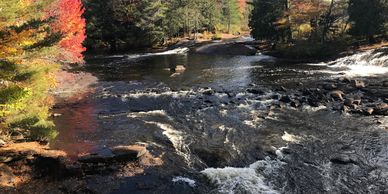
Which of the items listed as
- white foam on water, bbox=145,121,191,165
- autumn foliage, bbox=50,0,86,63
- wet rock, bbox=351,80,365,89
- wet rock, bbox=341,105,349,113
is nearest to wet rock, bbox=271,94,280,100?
wet rock, bbox=341,105,349,113

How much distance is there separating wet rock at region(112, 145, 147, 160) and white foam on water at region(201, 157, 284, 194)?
9.87ft

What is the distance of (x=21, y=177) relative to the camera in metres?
14.9

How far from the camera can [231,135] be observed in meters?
19.6

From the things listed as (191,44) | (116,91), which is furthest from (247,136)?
(191,44)

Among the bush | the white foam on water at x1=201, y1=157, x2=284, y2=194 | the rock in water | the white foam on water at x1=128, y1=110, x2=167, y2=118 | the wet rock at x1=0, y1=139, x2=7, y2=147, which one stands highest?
the bush

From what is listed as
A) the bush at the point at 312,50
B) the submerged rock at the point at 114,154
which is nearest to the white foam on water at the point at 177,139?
the submerged rock at the point at 114,154

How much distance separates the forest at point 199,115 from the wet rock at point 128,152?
0.16 feet

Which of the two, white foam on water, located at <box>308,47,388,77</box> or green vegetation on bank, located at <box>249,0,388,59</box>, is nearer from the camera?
white foam on water, located at <box>308,47,388,77</box>

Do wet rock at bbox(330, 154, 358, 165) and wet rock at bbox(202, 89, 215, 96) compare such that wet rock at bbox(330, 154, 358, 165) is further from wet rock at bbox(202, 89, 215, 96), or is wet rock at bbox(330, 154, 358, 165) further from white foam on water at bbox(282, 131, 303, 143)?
wet rock at bbox(202, 89, 215, 96)

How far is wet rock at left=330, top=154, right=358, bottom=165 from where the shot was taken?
15.8 meters

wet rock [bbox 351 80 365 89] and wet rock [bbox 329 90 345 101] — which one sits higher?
wet rock [bbox 351 80 365 89]

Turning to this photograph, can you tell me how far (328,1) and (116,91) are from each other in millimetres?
33037

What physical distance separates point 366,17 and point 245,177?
→ 36522mm

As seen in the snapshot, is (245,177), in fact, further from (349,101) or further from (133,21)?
(133,21)
